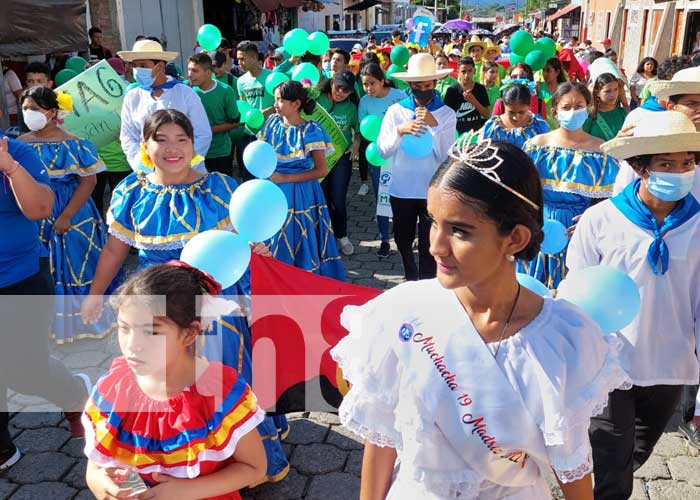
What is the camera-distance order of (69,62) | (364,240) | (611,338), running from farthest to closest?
(69,62) → (364,240) → (611,338)

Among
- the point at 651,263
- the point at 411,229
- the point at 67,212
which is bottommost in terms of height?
the point at 411,229

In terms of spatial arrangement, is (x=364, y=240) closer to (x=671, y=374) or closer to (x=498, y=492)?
(x=671, y=374)

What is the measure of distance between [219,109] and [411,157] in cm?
280

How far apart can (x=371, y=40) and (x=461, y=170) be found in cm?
1660

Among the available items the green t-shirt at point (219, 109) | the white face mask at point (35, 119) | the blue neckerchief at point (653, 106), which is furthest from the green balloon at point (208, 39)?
the blue neckerchief at point (653, 106)

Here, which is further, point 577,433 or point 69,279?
point 69,279

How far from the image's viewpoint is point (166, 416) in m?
2.01

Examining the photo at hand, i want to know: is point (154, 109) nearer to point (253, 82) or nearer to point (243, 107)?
point (243, 107)

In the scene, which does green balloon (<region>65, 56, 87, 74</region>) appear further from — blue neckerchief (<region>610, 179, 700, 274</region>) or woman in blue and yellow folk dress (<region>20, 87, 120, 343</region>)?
blue neckerchief (<region>610, 179, 700, 274</region>)

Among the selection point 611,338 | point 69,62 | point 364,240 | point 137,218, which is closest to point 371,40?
point 69,62

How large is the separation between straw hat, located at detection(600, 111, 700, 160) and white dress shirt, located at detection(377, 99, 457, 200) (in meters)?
2.74

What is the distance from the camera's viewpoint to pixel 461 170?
1.67 m

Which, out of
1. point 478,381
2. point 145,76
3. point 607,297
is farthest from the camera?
point 145,76

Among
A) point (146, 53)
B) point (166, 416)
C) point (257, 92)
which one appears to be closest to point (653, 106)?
point (166, 416)
